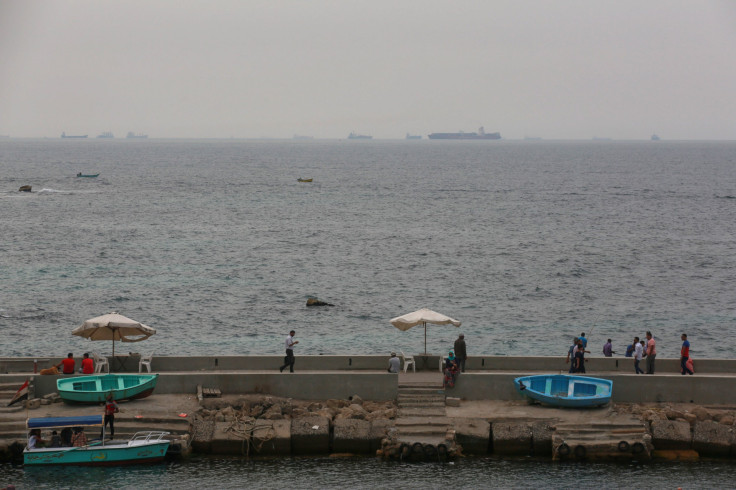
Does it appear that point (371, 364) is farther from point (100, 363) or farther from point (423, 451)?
point (100, 363)

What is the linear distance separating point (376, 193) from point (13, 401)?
4595 inches

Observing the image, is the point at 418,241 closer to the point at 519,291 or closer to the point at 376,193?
the point at 519,291

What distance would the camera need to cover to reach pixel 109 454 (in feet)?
82.7

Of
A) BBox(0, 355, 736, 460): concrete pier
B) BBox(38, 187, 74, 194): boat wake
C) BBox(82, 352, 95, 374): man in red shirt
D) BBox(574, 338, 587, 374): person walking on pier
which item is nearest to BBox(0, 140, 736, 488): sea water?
BBox(0, 355, 736, 460): concrete pier

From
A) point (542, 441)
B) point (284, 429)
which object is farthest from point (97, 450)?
point (542, 441)

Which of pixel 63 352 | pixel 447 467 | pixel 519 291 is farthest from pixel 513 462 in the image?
pixel 519 291

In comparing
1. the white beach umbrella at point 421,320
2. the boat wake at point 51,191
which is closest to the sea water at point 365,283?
the boat wake at point 51,191

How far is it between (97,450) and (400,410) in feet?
28.4

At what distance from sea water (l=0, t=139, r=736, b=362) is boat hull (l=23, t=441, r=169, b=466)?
1801cm

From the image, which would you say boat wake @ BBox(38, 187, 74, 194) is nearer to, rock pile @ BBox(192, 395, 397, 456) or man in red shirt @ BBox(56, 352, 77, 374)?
man in red shirt @ BBox(56, 352, 77, 374)

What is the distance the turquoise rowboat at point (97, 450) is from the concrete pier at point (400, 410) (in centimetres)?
64

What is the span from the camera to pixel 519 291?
6034cm

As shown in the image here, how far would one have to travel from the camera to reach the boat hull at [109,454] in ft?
82.3

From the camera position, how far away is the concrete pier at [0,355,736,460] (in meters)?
25.7
